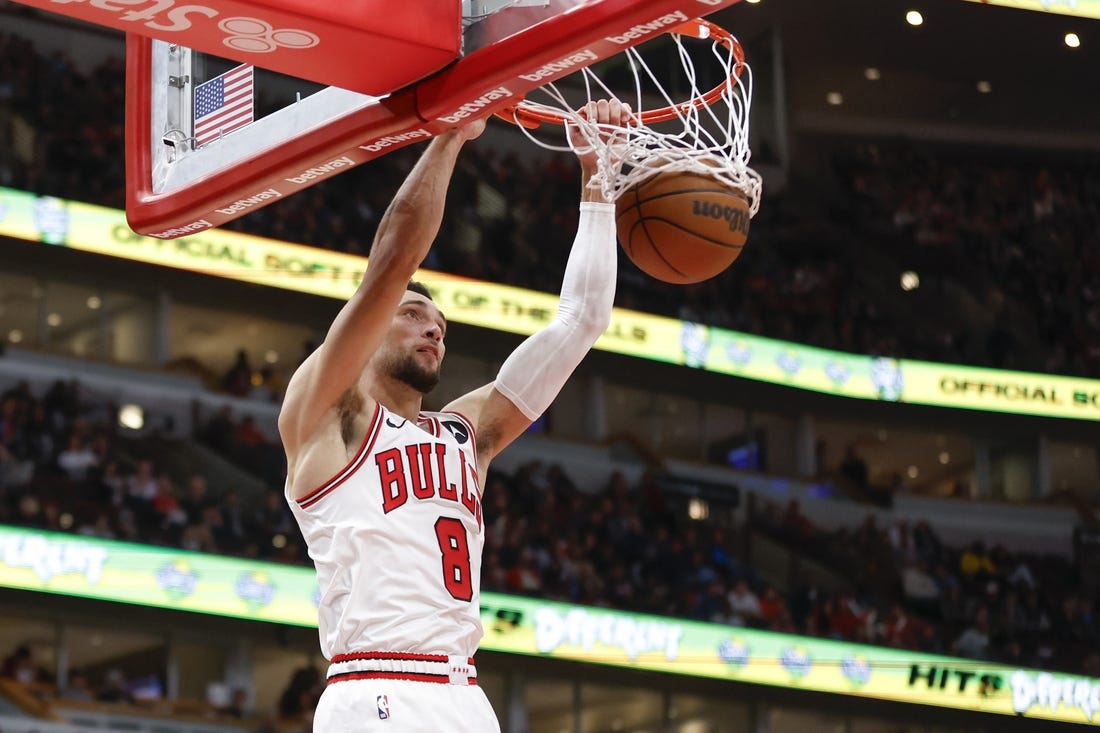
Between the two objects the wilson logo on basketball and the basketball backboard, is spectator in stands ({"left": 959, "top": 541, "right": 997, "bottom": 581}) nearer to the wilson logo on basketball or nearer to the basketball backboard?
the wilson logo on basketball

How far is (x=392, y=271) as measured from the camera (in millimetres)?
3975

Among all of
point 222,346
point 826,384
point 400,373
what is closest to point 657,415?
point 826,384

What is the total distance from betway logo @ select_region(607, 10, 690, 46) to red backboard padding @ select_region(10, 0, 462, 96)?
1.51 feet

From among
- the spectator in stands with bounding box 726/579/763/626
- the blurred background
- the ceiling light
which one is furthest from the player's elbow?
the spectator in stands with bounding box 726/579/763/626

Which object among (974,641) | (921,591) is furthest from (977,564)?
(974,641)

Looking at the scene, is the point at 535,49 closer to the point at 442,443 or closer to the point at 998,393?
the point at 442,443

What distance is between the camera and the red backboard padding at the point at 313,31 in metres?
3.56

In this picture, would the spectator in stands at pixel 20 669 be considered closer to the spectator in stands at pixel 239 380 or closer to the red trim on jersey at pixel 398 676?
the spectator in stands at pixel 239 380

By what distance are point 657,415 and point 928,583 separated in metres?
5.13

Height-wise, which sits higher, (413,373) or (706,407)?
(706,407)

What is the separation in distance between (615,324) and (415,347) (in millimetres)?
16867

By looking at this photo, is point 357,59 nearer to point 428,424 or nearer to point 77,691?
point 428,424

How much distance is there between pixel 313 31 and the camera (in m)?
3.61

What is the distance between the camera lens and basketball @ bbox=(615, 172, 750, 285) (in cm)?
452
